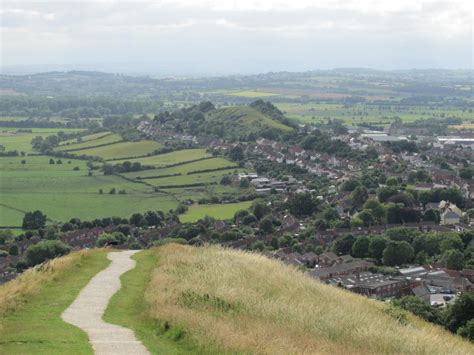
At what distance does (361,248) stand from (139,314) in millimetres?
26595

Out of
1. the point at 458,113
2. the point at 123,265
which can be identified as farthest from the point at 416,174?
the point at 458,113

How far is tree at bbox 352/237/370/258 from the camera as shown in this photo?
3762cm

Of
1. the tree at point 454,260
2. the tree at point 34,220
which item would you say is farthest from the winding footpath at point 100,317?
the tree at point 34,220

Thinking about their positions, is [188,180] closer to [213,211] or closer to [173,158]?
[173,158]

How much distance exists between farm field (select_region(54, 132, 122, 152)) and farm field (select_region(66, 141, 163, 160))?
180 cm

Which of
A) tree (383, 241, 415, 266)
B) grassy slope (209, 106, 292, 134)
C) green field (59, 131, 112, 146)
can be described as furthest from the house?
green field (59, 131, 112, 146)

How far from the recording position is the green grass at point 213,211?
157 ft

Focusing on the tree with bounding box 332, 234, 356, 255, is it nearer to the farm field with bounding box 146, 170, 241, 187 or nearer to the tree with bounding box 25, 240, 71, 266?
the tree with bounding box 25, 240, 71, 266

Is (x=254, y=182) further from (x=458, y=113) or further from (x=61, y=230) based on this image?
(x=458, y=113)

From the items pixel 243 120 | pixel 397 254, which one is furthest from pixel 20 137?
pixel 397 254

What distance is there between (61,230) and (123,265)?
29.6 m

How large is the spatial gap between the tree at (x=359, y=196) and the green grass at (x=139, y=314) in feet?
118

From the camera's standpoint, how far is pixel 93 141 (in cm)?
8362

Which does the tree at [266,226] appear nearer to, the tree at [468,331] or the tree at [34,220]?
the tree at [34,220]
